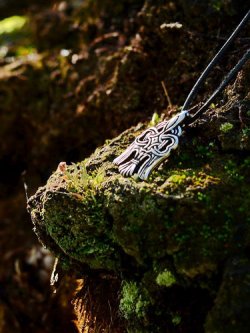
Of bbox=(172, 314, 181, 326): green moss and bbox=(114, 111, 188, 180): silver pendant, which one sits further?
bbox=(114, 111, 188, 180): silver pendant

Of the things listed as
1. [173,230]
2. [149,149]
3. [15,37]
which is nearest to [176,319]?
[173,230]

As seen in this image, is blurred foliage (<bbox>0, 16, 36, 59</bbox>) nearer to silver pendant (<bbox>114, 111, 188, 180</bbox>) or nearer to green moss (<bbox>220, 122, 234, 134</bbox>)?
silver pendant (<bbox>114, 111, 188, 180</bbox>)

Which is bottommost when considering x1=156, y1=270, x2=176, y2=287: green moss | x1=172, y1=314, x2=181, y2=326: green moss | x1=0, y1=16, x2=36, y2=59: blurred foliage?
x1=0, y1=16, x2=36, y2=59: blurred foliage

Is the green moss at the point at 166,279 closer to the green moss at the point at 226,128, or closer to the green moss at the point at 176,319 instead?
the green moss at the point at 176,319

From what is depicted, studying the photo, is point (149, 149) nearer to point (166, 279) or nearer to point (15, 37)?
point (166, 279)

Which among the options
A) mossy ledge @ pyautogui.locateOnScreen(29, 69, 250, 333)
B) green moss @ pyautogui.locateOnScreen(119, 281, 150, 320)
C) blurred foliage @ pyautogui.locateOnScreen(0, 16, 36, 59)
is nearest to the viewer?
mossy ledge @ pyautogui.locateOnScreen(29, 69, 250, 333)

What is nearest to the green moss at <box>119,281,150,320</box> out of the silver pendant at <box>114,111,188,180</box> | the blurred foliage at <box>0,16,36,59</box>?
the silver pendant at <box>114,111,188,180</box>

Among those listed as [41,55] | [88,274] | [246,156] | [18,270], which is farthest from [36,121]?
[246,156]

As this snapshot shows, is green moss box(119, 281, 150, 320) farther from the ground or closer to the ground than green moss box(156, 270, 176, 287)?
closer to the ground
